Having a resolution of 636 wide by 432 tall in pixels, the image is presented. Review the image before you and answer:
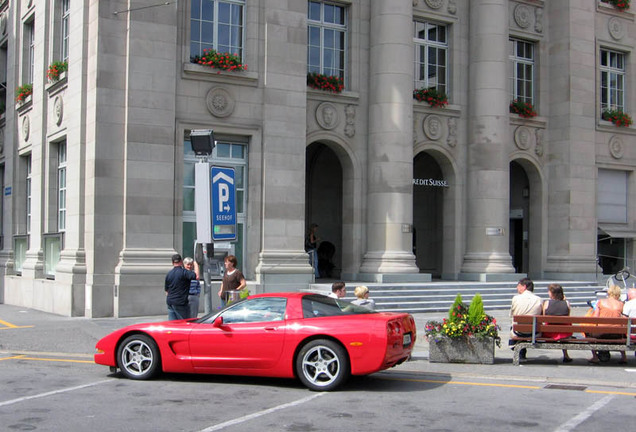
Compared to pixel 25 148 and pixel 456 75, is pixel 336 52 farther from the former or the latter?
pixel 25 148

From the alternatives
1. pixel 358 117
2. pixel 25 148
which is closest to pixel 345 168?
pixel 358 117

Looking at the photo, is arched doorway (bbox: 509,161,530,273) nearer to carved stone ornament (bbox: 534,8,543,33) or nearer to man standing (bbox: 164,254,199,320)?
carved stone ornament (bbox: 534,8,543,33)

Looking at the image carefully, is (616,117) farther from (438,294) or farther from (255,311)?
(255,311)

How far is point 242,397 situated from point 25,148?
1796cm

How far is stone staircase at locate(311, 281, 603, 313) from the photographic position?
2089 centimetres

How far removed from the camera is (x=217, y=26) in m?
21.1

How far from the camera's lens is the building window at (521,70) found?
2739 cm

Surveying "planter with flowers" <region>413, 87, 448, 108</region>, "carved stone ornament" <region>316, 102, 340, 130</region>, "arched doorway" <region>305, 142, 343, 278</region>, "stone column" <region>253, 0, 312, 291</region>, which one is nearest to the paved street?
"stone column" <region>253, 0, 312, 291</region>

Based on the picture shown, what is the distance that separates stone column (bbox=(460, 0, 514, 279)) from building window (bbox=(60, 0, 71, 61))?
12556mm

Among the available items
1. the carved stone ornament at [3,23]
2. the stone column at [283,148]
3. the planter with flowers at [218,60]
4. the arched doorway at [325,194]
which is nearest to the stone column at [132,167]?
the planter with flowers at [218,60]

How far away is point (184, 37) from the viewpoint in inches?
804

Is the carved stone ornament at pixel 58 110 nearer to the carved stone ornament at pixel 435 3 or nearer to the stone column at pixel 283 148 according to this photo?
the stone column at pixel 283 148

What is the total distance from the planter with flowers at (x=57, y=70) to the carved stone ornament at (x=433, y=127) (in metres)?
10.9

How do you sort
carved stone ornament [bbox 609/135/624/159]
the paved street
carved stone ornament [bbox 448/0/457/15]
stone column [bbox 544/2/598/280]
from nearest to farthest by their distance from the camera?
the paved street < carved stone ornament [bbox 448/0/457/15] < stone column [bbox 544/2/598/280] < carved stone ornament [bbox 609/135/624/159]
